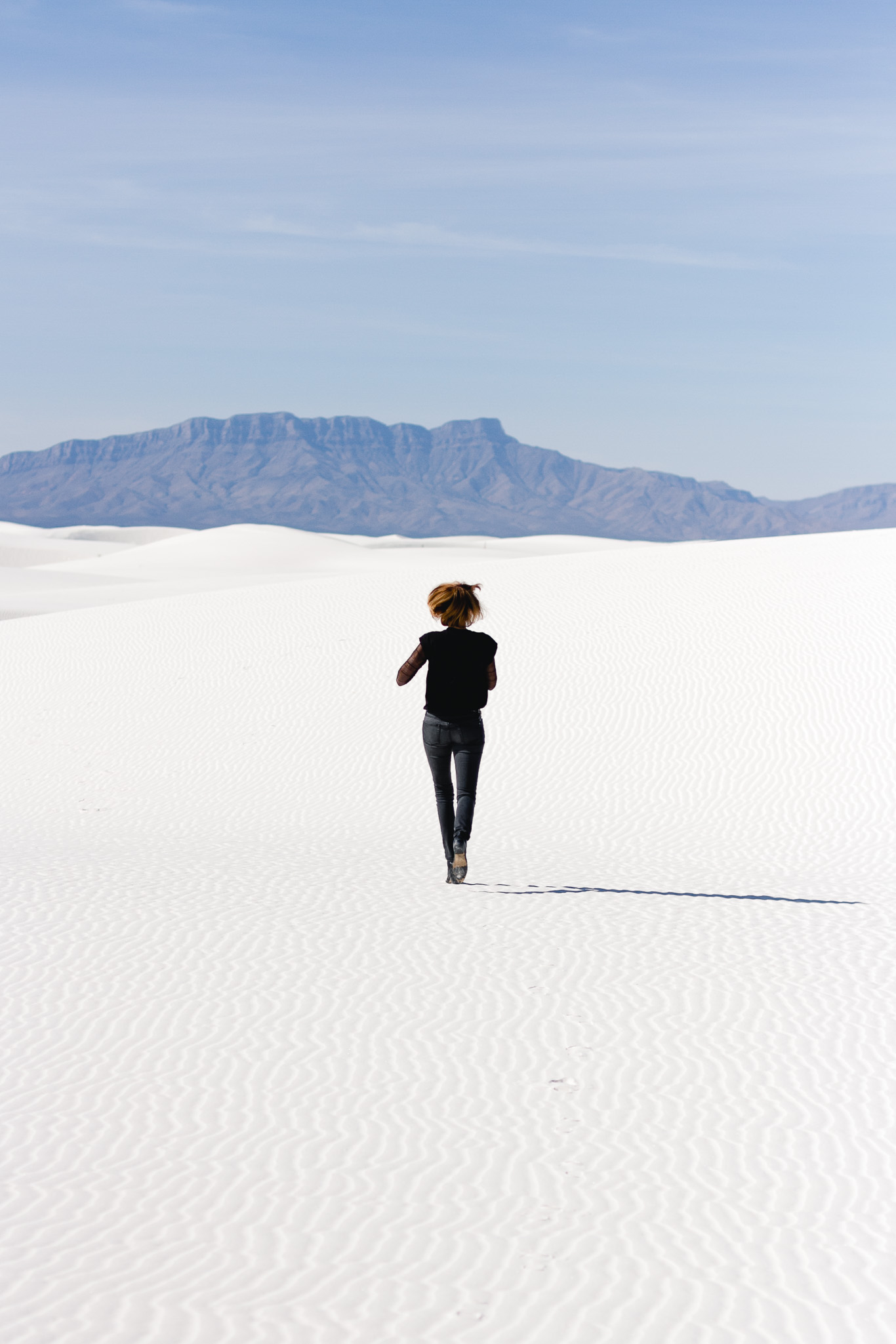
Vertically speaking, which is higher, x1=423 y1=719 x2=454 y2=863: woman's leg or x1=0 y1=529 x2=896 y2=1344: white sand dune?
x1=423 y1=719 x2=454 y2=863: woman's leg

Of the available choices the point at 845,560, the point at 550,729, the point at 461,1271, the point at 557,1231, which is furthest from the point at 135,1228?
the point at 845,560

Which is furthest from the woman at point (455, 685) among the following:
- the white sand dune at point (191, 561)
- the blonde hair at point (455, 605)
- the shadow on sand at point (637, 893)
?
the white sand dune at point (191, 561)

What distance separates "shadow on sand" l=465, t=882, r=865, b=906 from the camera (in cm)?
771

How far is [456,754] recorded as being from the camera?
7367 mm

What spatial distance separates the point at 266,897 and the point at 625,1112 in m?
3.84

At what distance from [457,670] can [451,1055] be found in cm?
294

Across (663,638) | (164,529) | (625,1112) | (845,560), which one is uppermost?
(164,529)

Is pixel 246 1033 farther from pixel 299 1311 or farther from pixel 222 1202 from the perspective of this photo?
pixel 299 1311

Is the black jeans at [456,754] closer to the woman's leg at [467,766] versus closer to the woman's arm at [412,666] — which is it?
the woman's leg at [467,766]

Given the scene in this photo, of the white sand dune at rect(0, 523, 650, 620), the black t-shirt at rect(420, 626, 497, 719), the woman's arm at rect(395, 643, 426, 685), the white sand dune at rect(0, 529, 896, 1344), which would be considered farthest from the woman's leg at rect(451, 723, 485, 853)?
the white sand dune at rect(0, 523, 650, 620)

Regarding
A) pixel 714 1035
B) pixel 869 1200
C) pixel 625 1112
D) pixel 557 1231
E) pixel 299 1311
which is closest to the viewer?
pixel 299 1311

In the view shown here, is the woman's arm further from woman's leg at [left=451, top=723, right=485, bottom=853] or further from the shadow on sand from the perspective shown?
the shadow on sand

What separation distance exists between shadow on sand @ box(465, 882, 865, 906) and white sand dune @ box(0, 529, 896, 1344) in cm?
5

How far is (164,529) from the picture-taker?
147 metres
